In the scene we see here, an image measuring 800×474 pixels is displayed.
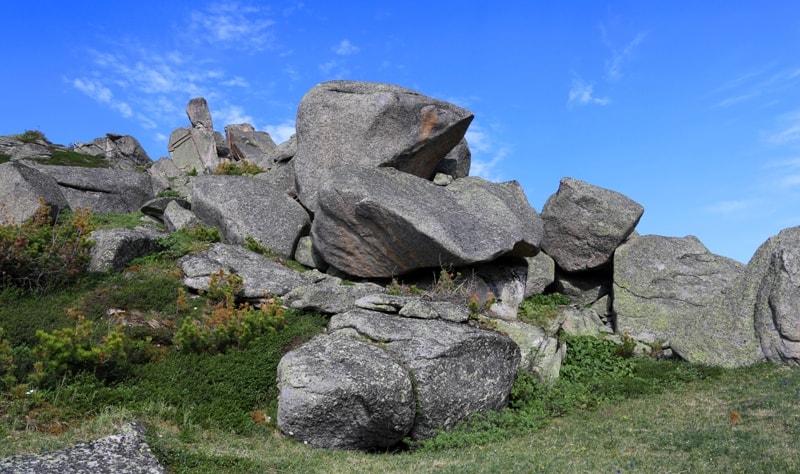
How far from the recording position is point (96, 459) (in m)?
10.2

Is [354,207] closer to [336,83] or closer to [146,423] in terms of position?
[336,83]

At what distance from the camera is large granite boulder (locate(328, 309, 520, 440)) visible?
45.5ft

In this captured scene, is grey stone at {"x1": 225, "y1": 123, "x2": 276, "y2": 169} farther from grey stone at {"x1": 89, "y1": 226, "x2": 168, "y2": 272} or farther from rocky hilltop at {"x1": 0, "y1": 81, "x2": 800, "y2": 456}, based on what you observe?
grey stone at {"x1": 89, "y1": 226, "x2": 168, "y2": 272}

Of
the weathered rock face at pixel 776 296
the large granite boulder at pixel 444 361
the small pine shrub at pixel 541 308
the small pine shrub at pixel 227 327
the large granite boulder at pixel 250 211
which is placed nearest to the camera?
the large granite boulder at pixel 444 361

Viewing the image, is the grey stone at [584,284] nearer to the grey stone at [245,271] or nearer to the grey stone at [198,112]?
the grey stone at [245,271]

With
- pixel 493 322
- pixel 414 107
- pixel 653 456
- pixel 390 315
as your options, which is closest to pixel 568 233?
pixel 414 107

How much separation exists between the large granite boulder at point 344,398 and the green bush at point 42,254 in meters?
9.29

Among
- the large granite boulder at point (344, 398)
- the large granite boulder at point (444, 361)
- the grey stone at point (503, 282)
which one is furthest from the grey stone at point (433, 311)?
the grey stone at point (503, 282)

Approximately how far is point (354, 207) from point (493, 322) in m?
5.85

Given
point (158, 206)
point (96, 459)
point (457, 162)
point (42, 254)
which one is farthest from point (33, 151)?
point (96, 459)

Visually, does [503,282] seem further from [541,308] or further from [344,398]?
[344,398]

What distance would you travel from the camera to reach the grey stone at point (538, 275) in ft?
83.4

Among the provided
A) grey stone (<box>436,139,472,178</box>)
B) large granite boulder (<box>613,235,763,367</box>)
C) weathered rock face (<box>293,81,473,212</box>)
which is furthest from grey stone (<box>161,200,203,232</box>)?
large granite boulder (<box>613,235,763,367</box>)

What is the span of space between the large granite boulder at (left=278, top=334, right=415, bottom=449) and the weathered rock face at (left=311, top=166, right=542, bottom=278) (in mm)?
7146
